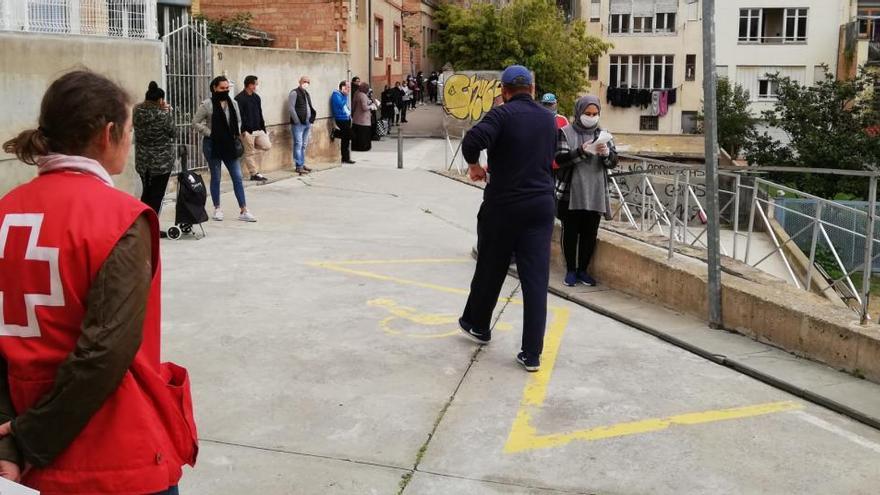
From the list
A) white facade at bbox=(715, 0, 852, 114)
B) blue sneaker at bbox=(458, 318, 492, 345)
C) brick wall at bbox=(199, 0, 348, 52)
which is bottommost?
blue sneaker at bbox=(458, 318, 492, 345)

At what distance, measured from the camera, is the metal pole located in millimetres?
6086

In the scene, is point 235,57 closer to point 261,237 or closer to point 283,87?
point 283,87

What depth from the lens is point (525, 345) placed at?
566 centimetres

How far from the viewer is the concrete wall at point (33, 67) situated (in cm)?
1017

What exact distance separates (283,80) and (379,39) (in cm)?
1819

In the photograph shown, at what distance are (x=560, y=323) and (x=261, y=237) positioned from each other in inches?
171

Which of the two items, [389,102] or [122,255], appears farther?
[389,102]

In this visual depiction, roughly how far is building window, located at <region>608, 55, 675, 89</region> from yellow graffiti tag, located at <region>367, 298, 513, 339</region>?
45.4 m

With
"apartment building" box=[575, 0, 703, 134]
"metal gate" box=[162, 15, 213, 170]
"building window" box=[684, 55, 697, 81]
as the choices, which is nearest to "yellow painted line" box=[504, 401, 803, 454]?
"metal gate" box=[162, 15, 213, 170]

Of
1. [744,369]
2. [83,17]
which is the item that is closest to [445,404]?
[744,369]

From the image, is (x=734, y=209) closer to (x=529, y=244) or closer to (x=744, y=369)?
(x=744, y=369)

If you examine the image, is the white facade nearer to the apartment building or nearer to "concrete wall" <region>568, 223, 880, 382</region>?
the apartment building

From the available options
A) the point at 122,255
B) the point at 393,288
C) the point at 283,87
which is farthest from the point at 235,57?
the point at 122,255

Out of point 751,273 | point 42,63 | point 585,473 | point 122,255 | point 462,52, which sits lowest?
point 585,473
